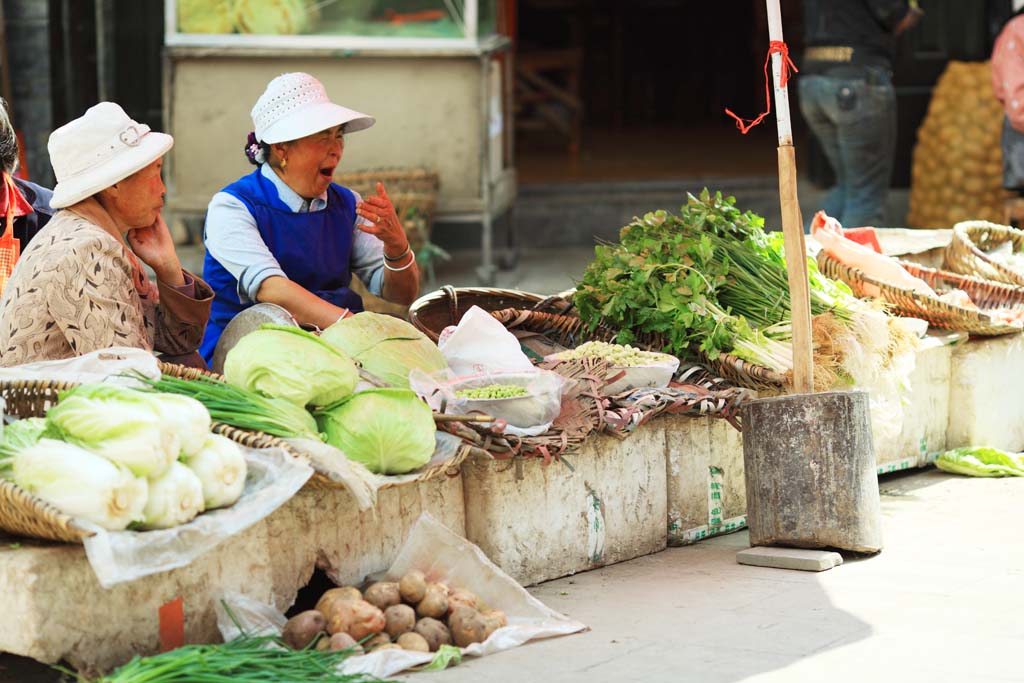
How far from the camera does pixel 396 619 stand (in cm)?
367

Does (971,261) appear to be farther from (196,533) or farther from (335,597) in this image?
(196,533)

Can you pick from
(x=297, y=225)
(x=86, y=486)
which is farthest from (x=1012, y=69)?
(x=86, y=486)

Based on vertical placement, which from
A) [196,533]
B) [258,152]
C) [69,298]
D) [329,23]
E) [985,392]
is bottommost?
[985,392]

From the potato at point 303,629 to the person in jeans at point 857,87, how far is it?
598cm

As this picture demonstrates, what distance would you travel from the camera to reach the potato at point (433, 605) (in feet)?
12.3

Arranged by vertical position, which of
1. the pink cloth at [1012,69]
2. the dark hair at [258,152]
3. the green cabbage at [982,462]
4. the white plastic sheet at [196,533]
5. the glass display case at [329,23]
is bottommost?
the green cabbage at [982,462]

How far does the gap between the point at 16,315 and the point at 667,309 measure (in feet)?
7.19

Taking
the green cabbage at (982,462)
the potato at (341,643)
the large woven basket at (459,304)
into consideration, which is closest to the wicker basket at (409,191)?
the large woven basket at (459,304)

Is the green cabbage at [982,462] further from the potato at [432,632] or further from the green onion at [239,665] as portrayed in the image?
the green onion at [239,665]

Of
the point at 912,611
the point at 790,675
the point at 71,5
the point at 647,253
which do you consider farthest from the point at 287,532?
the point at 71,5

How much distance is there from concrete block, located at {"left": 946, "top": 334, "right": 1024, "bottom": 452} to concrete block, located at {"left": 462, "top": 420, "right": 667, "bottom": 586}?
1.69 metres

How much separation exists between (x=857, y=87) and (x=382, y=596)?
19.3 ft

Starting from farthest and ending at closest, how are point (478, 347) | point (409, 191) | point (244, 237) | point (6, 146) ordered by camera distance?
point (409, 191), point (244, 237), point (6, 146), point (478, 347)

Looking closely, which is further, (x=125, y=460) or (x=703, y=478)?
(x=703, y=478)
